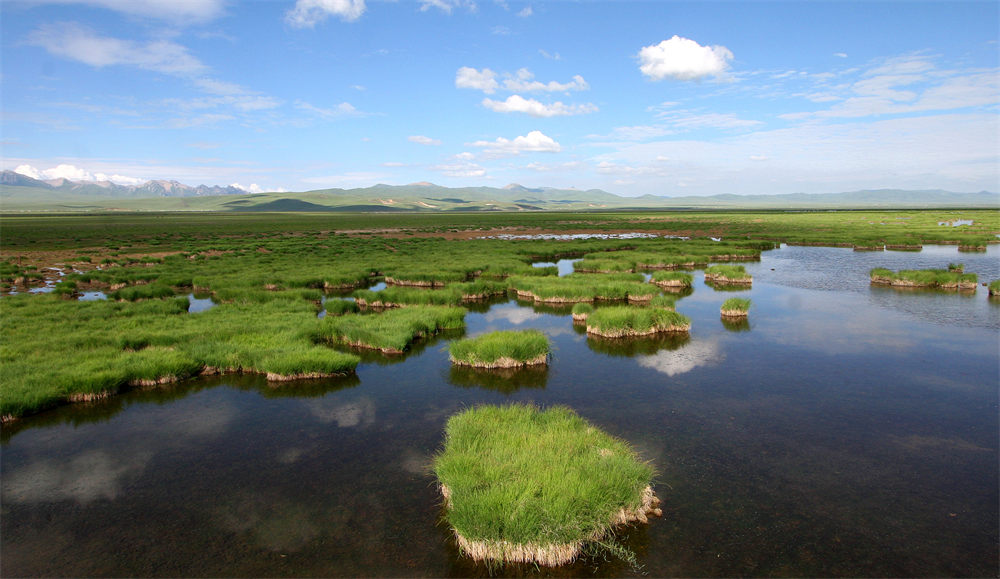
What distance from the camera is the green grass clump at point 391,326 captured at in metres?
20.7

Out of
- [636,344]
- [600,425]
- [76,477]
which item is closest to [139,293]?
[76,477]

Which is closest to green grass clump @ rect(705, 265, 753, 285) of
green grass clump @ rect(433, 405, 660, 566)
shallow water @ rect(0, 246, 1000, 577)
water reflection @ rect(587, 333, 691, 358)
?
shallow water @ rect(0, 246, 1000, 577)

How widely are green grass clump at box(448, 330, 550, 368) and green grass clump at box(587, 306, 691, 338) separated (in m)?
4.28

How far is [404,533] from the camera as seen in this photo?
9227mm

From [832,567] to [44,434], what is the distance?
17.9m

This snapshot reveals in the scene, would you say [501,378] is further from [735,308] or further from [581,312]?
[735,308]

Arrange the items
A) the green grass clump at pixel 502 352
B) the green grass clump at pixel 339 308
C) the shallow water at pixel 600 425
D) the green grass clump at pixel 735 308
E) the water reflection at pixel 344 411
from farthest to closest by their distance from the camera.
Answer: the green grass clump at pixel 339 308 → the green grass clump at pixel 735 308 → the green grass clump at pixel 502 352 → the water reflection at pixel 344 411 → the shallow water at pixel 600 425

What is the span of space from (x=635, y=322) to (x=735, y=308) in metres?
7.09

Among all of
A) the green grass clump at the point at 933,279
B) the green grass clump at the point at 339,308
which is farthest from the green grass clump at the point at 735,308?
the green grass clump at the point at 339,308

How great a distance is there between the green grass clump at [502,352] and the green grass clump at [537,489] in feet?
21.4

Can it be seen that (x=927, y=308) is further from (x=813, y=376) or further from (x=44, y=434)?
(x=44, y=434)

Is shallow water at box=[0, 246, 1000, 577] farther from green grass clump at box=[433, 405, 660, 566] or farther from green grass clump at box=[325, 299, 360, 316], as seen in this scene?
green grass clump at box=[325, 299, 360, 316]

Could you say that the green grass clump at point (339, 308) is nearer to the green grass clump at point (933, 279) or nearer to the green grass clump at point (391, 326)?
the green grass clump at point (391, 326)

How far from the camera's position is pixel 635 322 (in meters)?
22.5
